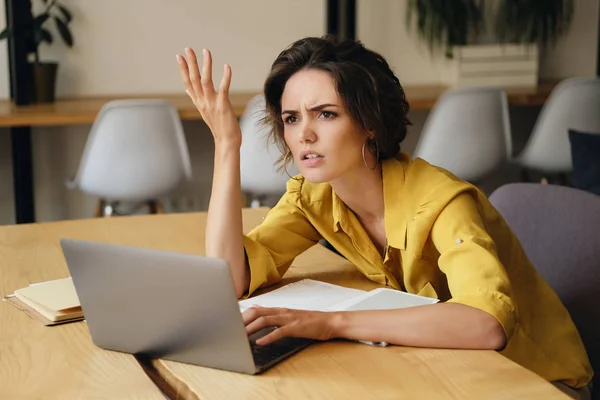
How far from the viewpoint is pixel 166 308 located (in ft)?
3.83

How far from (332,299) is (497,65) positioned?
11.1ft

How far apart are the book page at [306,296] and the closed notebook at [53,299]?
0.91ft

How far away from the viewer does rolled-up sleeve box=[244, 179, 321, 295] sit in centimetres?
161

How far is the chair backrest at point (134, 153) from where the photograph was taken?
349 cm

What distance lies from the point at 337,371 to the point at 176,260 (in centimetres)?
27

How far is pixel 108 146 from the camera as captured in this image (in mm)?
3498

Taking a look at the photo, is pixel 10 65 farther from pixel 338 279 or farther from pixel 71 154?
pixel 338 279

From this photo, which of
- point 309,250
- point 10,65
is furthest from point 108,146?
point 309,250

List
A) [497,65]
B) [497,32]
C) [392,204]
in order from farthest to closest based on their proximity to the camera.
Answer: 1. [497,32]
2. [497,65]
3. [392,204]

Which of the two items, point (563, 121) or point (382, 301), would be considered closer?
point (382, 301)

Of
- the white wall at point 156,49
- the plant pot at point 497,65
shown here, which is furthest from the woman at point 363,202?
the plant pot at point 497,65

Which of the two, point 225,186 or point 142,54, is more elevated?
point 142,54

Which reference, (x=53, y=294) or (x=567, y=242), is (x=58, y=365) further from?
(x=567, y=242)

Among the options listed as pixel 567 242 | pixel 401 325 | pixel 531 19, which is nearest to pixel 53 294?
pixel 401 325
